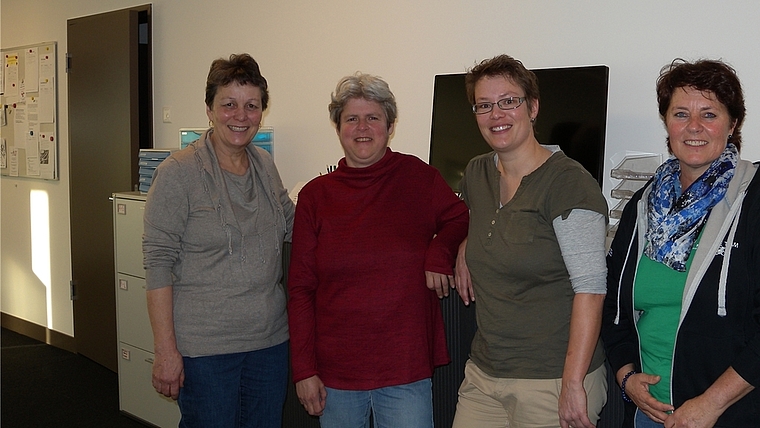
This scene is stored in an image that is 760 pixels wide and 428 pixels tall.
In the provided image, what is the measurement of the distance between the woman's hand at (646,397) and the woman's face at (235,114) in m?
1.22

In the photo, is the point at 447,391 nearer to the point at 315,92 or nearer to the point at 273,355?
the point at 273,355

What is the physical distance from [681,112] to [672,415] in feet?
2.09

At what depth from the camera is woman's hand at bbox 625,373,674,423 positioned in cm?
148

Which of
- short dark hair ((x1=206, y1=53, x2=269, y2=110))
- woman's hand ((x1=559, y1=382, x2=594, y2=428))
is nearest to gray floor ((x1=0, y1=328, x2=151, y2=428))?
short dark hair ((x1=206, y1=53, x2=269, y2=110))

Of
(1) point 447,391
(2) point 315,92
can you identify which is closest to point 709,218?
(1) point 447,391

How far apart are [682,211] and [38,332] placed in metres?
5.16

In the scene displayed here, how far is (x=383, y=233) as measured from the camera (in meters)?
1.79

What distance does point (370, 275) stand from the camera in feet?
5.82

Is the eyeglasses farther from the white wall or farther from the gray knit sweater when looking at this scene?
the white wall

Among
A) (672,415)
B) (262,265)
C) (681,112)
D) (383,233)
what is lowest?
(672,415)

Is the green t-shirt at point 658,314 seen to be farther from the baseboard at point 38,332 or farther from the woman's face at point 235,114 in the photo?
the baseboard at point 38,332

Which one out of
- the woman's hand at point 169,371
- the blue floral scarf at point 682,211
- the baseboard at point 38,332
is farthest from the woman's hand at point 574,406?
the baseboard at point 38,332

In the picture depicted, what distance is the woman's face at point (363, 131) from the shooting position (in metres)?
1.83

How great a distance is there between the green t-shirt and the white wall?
108 centimetres
